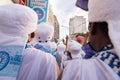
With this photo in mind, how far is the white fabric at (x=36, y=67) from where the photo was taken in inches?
111

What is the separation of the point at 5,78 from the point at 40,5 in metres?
7.66

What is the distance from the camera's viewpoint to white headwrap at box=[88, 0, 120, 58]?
2.03 m

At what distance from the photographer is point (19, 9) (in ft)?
10.1

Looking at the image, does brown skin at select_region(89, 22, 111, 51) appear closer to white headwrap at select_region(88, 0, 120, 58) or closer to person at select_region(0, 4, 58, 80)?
white headwrap at select_region(88, 0, 120, 58)

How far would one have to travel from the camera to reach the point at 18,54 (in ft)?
9.29

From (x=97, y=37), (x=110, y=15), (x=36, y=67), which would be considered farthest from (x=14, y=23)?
(x=110, y=15)

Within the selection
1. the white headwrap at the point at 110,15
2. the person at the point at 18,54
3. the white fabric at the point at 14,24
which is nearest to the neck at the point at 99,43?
the white headwrap at the point at 110,15

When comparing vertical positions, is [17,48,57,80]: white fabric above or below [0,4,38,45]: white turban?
below

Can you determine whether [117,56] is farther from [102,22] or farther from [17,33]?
[17,33]

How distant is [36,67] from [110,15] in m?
1.03

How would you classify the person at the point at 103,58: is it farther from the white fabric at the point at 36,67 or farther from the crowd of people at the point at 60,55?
the white fabric at the point at 36,67

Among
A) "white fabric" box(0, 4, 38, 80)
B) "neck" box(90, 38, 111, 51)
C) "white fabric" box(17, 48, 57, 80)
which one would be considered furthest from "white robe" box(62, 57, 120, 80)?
"white fabric" box(0, 4, 38, 80)

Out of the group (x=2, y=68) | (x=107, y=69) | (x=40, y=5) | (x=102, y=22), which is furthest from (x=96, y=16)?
(x=40, y=5)

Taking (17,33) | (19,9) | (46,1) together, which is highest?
(46,1)
